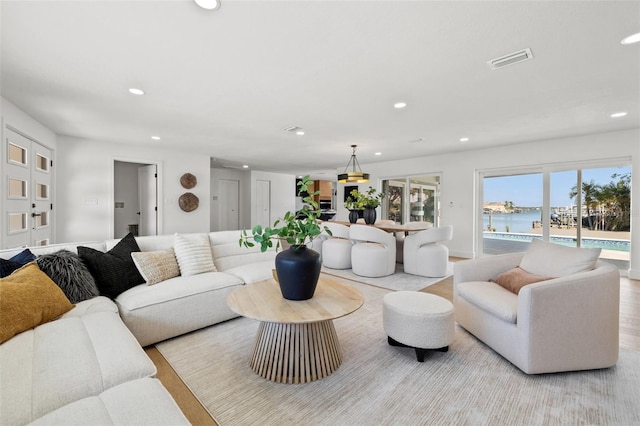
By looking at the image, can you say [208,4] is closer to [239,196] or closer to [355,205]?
Result: [355,205]

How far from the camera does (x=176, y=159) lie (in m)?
6.16

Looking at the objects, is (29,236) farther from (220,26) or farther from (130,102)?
(220,26)

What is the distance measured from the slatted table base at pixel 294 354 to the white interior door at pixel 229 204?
819 cm

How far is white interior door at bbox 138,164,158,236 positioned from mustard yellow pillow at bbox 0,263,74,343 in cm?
451

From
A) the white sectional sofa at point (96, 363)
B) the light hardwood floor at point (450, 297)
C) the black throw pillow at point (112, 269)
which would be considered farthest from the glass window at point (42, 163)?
the light hardwood floor at point (450, 297)

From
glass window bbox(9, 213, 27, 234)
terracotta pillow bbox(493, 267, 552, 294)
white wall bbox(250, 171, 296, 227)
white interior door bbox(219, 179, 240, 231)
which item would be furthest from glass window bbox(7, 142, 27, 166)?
white wall bbox(250, 171, 296, 227)

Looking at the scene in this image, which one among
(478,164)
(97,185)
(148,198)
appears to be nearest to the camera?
(97,185)

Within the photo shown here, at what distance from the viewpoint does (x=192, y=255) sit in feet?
9.01

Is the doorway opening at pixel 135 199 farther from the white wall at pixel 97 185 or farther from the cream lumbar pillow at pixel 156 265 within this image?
the cream lumbar pillow at pixel 156 265

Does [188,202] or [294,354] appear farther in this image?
[188,202]

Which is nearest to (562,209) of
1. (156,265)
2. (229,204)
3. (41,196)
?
(156,265)

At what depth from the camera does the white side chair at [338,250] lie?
483cm

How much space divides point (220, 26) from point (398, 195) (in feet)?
21.5

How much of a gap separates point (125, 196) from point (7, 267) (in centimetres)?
581
